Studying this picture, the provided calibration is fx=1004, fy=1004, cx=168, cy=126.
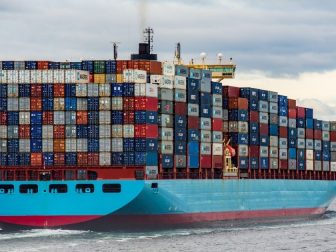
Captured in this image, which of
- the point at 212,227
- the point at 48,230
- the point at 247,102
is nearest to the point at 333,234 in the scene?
the point at 212,227

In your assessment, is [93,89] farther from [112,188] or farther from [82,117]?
[112,188]

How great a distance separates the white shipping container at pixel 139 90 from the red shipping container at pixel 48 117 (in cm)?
698

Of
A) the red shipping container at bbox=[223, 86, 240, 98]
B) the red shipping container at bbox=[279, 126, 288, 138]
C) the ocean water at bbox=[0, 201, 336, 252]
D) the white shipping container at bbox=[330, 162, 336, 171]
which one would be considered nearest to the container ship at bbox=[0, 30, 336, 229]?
the ocean water at bbox=[0, 201, 336, 252]

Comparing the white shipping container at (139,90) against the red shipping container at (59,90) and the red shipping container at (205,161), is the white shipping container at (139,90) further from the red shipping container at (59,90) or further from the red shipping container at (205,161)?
the red shipping container at (205,161)

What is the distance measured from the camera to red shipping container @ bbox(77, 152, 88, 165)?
260ft

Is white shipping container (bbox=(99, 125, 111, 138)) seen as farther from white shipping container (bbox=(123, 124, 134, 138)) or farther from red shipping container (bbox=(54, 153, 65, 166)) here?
red shipping container (bbox=(54, 153, 65, 166))

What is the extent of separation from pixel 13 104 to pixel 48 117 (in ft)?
10.2

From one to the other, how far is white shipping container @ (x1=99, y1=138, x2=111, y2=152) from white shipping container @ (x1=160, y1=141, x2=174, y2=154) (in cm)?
487

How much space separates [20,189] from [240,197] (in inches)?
902

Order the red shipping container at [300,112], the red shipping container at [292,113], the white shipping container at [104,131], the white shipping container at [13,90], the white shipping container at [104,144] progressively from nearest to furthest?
the white shipping container at [104,144]
the white shipping container at [104,131]
the white shipping container at [13,90]
the red shipping container at [292,113]
the red shipping container at [300,112]

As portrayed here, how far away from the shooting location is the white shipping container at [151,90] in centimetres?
8000

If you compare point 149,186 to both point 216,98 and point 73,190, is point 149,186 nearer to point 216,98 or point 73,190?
point 73,190

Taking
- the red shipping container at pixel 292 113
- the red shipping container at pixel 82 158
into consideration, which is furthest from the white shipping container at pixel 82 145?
the red shipping container at pixel 292 113

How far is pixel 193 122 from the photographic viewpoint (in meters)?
85.9
